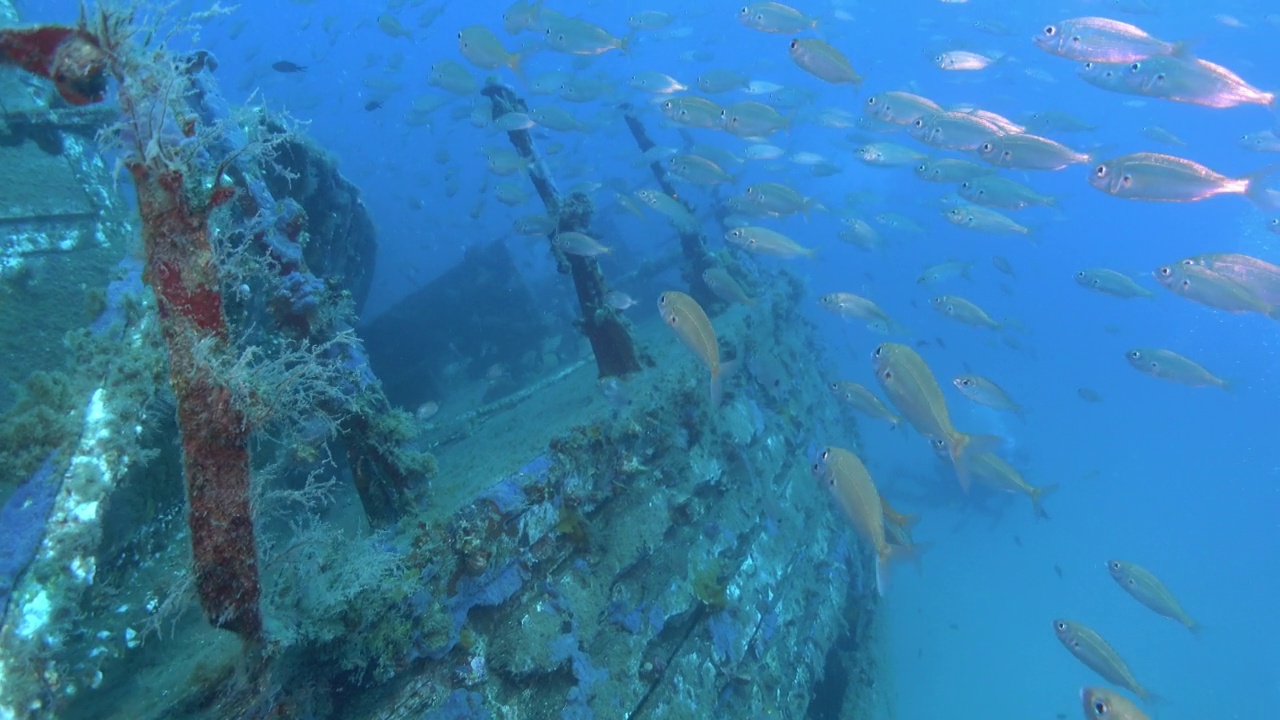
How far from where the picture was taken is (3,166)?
5.57 metres

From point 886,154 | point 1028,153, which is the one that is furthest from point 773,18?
point 1028,153

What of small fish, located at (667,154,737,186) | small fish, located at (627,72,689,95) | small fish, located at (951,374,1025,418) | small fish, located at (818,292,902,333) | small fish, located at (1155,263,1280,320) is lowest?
small fish, located at (951,374,1025,418)

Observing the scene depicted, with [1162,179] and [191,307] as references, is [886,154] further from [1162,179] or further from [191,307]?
[191,307]

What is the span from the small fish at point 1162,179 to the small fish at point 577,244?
5349 mm

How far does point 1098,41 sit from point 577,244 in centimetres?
679

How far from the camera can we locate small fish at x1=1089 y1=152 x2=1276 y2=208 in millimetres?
6039

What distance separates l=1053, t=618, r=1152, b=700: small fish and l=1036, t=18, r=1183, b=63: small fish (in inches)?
257

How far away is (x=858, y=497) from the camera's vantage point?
4574 mm

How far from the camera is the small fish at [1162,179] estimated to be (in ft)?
19.8

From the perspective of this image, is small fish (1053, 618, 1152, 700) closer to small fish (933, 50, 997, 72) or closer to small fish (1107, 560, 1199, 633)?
small fish (1107, 560, 1199, 633)

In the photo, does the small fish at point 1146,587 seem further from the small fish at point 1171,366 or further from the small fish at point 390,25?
the small fish at point 390,25

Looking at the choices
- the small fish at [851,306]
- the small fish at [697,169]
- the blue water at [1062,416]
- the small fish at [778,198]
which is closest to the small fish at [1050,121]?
the blue water at [1062,416]

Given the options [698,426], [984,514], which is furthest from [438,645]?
[984,514]

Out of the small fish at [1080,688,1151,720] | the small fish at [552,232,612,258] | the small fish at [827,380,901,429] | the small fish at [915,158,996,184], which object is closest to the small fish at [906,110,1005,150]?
the small fish at [915,158,996,184]
